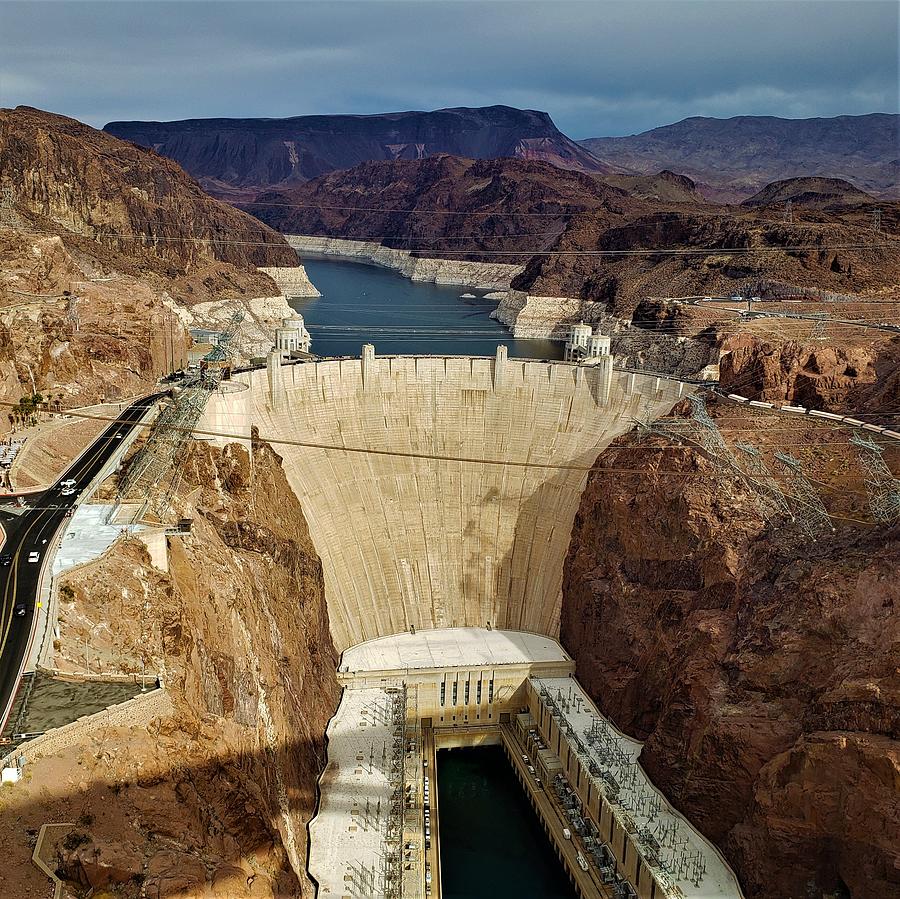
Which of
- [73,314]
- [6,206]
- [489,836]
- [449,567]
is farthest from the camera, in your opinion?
[6,206]

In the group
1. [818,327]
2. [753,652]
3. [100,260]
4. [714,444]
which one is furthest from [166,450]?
[100,260]

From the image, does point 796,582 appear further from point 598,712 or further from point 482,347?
point 482,347

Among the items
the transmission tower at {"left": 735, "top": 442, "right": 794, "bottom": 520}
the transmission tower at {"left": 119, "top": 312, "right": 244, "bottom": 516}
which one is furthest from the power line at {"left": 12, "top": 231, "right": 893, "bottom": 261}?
the transmission tower at {"left": 735, "top": 442, "right": 794, "bottom": 520}

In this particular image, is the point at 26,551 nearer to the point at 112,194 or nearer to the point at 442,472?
the point at 442,472

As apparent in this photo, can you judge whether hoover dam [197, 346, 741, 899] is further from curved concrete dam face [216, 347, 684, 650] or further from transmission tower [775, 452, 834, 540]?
transmission tower [775, 452, 834, 540]

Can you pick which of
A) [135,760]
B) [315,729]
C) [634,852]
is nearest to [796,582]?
[634,852]

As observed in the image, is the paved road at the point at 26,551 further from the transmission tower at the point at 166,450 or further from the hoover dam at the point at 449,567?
the hoover dam at the point at 449,567
